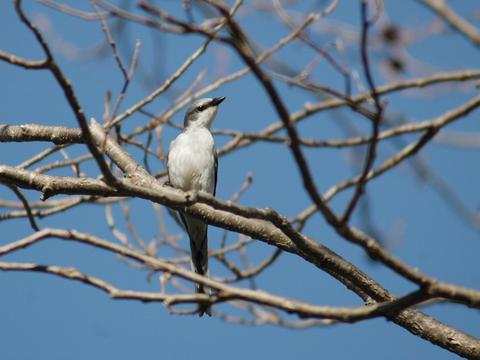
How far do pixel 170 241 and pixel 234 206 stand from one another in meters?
4.75

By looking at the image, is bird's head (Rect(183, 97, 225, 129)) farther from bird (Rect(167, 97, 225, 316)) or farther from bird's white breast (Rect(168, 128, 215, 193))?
bird's white breast (Rect(168, 128, 215, 193))

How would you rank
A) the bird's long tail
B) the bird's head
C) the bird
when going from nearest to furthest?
the bird's long tail < the bird < the bird's head

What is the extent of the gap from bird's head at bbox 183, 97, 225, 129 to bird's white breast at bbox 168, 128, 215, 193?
1.55ft

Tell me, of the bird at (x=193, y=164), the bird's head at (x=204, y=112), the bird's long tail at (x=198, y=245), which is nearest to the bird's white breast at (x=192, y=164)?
the bird at (x=193, y=164)

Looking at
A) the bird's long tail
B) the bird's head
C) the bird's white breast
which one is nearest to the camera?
the bird's long tail

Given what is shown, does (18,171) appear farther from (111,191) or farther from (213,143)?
(213,143)

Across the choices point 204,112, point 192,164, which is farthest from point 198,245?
point 204,112

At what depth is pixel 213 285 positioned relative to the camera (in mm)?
2404

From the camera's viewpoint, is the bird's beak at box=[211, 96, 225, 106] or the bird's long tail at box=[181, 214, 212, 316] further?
the bird's beak at box=[211, 96, 225, 106]

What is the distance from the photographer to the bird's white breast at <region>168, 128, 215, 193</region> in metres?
8.05

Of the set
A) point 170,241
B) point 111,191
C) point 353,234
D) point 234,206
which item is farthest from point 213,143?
point 353,234

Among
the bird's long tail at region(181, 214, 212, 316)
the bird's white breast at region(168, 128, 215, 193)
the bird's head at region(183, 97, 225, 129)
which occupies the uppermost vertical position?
the bird's head at region(183, 97, 225, 129)

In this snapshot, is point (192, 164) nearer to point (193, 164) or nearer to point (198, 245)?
point (193, 164)

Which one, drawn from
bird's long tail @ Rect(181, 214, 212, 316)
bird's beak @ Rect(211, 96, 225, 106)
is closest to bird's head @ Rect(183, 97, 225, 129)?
bird's beak @ Rect(211, 96, 225, 106)
